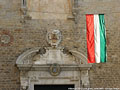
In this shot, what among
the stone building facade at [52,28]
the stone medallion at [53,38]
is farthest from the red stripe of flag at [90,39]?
the stone medallion at [53,38]

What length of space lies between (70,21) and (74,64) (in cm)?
142

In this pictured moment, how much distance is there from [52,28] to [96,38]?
1.43 metres

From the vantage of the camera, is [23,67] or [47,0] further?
[47,0]

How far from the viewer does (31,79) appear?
941 cm

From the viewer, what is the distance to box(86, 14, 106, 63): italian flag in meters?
9.52

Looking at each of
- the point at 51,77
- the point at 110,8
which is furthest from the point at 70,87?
the point at 110,8

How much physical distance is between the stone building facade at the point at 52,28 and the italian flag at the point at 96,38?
0.19m

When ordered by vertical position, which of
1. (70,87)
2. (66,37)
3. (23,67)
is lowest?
(70,87)

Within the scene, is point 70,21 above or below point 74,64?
above

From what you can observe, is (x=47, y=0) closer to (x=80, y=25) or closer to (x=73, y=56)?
(x=80, y=25)

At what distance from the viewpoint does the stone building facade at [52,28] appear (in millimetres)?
9492

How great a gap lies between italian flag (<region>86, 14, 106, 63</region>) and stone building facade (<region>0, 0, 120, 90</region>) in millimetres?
186

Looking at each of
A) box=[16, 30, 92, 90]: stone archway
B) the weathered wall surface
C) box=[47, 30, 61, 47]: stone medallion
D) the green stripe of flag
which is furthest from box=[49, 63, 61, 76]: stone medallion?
the green stripe of flag

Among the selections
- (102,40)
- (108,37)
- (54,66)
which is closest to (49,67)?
(54,66)
